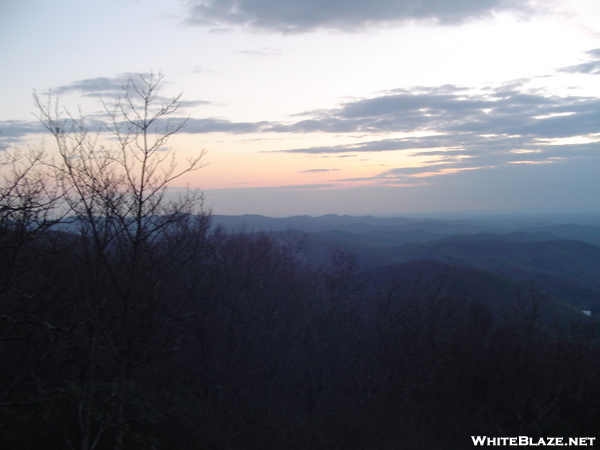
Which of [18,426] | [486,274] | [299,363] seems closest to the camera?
[18,426]

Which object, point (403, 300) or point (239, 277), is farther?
point (403, 300)

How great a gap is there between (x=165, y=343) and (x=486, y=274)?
21987 millimetres

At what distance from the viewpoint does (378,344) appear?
1150 centimetres

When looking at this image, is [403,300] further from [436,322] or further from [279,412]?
[279,412]

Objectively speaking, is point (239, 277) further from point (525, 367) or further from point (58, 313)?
point (525, 367)

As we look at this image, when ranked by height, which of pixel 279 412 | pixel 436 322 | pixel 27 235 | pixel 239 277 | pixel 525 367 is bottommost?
pixel 279 412

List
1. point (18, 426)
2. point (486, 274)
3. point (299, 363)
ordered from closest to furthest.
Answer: point (18, 426) → point (299, 363) → point (486, 274)

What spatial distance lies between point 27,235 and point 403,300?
9.80 meters

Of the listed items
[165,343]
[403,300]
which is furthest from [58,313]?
[403,300]

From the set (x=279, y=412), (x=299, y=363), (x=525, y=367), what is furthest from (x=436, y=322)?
(x=279, y=412)

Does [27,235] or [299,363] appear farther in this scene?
[299,363]

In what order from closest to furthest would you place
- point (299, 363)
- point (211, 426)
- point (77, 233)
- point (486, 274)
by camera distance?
point (77, 233)
point (211, 426)
point (299, 363)
point (486, 274)

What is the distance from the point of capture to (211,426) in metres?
7.91

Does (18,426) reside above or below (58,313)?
below
